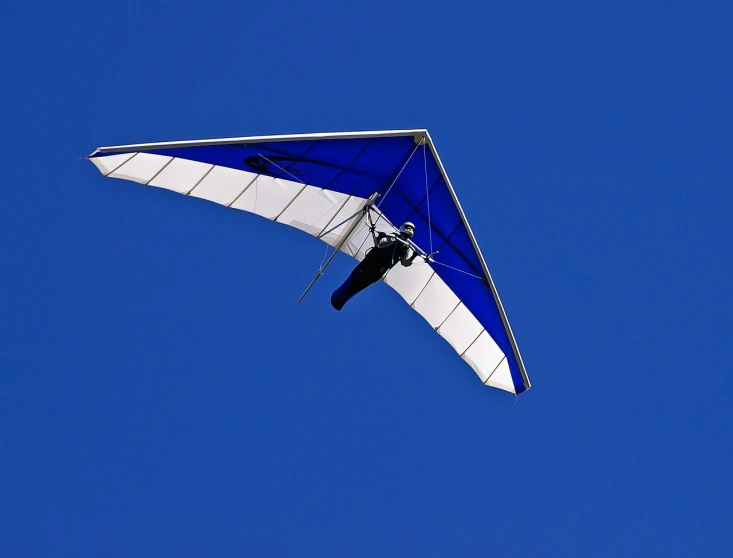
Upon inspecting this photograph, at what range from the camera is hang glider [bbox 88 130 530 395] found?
15.2 meters

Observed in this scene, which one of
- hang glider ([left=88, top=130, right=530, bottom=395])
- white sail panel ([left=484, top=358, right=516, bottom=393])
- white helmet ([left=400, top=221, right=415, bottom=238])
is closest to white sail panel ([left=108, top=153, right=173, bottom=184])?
hang glider ([left=88, top=130, right=530, bottom=395])

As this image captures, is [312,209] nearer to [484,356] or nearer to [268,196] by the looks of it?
[268,196]

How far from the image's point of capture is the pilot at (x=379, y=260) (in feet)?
51.2

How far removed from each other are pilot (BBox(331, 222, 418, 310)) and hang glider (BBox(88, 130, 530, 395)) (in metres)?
0.50

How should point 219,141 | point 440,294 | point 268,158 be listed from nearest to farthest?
point 219,141
point 268,158
point 440,294

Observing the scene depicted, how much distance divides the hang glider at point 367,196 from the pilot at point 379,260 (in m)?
0.50

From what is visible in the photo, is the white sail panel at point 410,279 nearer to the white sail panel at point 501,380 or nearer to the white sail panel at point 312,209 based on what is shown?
the white sail panel at point 312,209

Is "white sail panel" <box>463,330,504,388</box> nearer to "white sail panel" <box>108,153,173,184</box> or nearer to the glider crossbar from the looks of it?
the glider crossbar

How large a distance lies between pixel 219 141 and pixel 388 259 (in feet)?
10.9

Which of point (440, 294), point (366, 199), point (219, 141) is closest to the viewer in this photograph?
point (219, 141)

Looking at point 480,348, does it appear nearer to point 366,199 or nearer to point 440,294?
point 440,294

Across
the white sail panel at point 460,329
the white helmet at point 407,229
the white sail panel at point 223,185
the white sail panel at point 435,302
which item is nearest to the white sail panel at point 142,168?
the white sail panel at point 223,185

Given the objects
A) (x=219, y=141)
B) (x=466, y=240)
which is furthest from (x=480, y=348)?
(x=219, y=141)

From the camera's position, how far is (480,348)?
18.9 m
